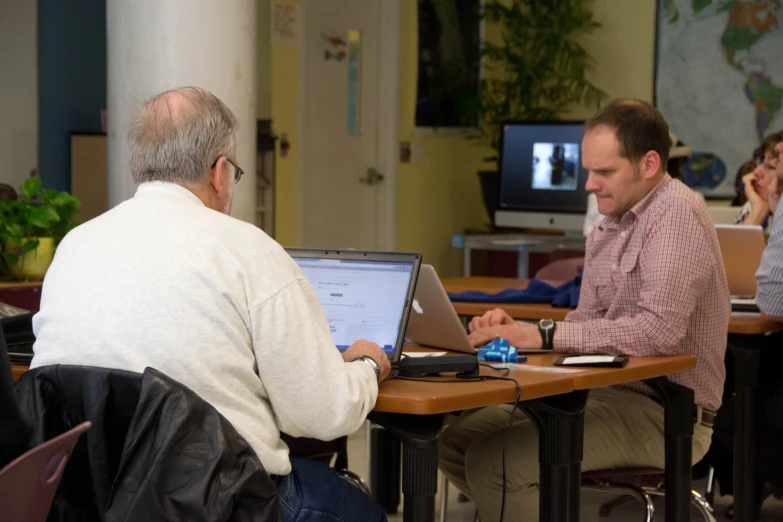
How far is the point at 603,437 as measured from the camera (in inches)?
114

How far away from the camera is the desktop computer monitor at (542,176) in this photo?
6602 millimetres

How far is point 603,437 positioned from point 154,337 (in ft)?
4.44

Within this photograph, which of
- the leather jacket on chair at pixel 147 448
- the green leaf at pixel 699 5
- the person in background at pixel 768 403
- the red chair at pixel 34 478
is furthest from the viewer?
the green leaf at pixel 699 5

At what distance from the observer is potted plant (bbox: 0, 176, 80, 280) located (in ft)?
Answer: 12.9

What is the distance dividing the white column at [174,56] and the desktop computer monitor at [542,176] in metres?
2.53

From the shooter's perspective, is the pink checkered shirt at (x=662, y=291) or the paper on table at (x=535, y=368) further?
the pink checkered shirt at (x=662, y=291)

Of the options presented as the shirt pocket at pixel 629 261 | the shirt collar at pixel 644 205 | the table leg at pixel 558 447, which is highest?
the shirt collar at pixel 644 205

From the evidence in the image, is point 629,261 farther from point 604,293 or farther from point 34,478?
point 34,478

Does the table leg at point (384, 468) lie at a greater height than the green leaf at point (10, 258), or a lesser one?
lesser

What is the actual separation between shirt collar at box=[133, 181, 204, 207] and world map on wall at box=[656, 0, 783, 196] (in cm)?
584

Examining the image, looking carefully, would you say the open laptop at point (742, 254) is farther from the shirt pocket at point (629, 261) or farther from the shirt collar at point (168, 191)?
the shirt collar at point (168, 191)

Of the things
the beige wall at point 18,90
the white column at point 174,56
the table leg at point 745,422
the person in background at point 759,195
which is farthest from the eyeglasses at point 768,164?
the beige wall at point 18,90

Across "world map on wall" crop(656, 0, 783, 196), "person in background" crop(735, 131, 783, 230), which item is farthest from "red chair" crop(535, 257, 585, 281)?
"world map on wall" crop(656, 0, 783, 196)

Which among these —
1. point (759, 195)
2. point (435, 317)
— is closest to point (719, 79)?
point (759, 195)
